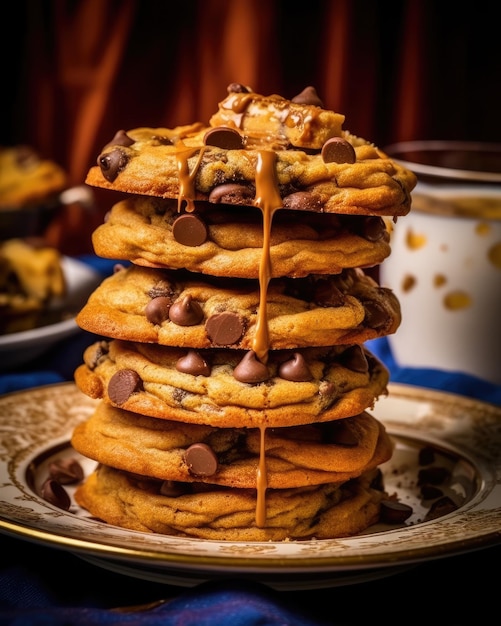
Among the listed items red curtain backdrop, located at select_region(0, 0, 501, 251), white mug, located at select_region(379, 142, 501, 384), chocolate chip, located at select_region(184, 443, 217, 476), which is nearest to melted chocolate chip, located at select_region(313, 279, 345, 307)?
chocolate chip, located at select_region(184, 443, 217, 476)

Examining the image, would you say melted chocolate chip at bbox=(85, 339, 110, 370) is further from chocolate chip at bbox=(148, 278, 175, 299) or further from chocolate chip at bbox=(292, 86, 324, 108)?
chocolate chip at bbox=(292, 86, 324, 108)

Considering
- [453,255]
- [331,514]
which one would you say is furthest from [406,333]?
[331,514]

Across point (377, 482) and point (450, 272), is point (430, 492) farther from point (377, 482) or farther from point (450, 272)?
point (450, 272)

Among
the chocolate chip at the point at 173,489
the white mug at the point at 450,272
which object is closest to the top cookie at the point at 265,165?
the chocolate chip at the point at 173,489

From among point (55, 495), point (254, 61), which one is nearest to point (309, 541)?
point (55, 495)

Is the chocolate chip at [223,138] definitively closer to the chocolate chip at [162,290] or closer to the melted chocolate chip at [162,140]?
the melted chocolate chip at [162,140]

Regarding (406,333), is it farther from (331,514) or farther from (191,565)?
(191,565)
